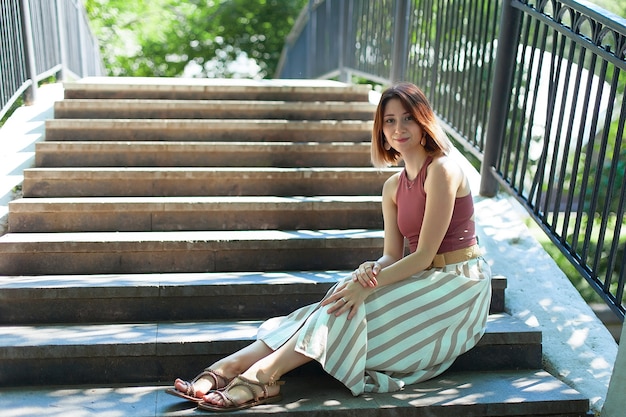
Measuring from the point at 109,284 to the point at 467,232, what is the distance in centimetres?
176

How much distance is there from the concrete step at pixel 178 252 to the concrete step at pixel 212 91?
6.11 feet

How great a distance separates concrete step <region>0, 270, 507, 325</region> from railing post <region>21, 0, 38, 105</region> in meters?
2.38

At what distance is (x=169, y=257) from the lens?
148 inches

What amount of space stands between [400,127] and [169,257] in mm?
1502

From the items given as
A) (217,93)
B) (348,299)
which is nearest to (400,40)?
(217,93)

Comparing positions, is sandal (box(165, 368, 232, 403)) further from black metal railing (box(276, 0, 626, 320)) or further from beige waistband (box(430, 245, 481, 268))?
black metal railing (box(276, 0, 626, 320))

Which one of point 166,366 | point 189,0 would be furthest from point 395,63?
point 189,0

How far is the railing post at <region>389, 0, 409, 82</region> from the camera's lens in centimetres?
602

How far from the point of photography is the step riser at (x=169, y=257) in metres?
3.68

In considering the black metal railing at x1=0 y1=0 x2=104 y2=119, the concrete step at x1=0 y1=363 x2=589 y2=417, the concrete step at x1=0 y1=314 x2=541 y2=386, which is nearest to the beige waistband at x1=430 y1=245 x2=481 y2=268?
the concrete step at x1=0 y1=314 x2=541 y2=386

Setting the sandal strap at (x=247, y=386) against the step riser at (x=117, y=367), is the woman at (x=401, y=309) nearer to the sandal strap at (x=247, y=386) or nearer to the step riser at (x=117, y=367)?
the sandal strap at (x=247, y=386)

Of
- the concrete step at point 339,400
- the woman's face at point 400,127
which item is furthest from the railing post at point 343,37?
the concrete step at point 339,400

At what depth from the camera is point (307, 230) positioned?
4.13 meters

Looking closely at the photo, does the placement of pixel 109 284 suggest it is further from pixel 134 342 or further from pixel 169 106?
pixel 169 106
